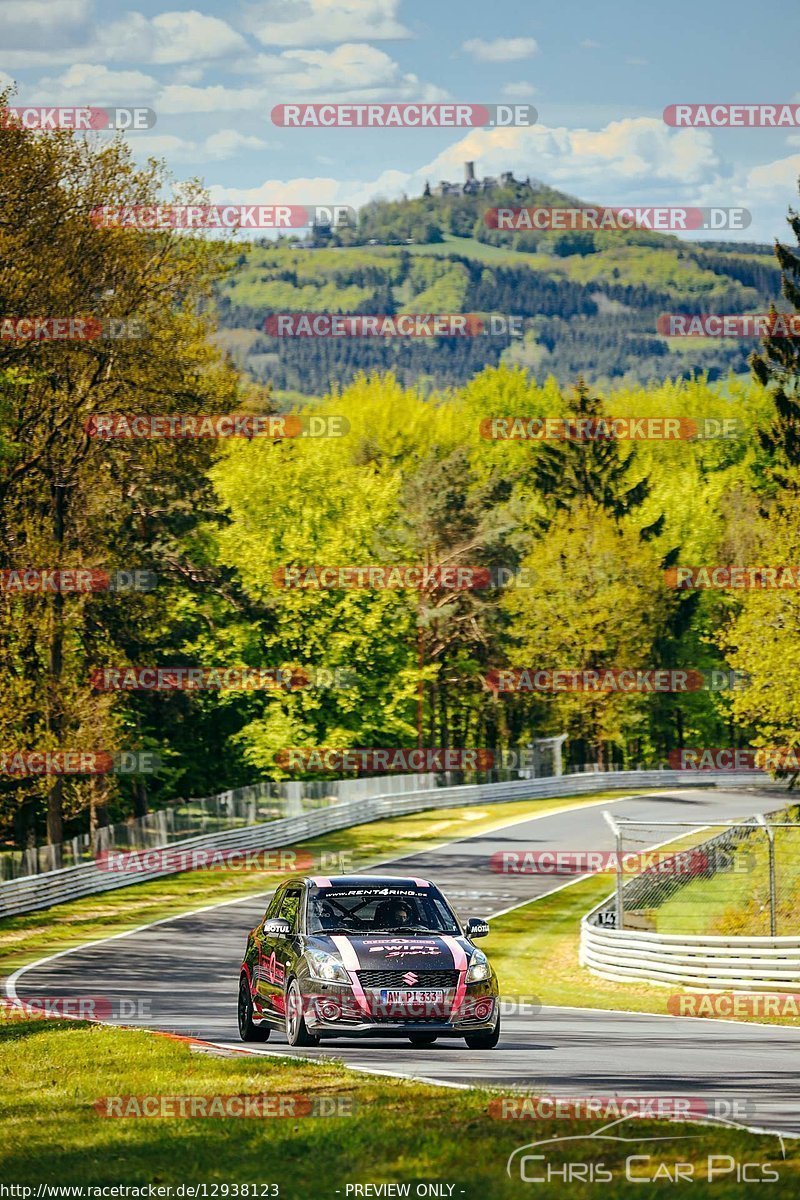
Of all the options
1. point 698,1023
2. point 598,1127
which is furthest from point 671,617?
point 598,1127

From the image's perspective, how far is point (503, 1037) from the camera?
57.1ft

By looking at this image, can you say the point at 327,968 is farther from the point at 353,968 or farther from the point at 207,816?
the point at 207,816

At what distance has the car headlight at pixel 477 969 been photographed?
581 inches

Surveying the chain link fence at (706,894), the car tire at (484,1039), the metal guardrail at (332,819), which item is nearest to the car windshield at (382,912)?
the car tire at (484,1039)

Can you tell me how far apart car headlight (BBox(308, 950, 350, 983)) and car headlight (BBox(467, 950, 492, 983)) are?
1064 millimetres

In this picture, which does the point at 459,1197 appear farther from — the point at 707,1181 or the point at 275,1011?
the point at 275,1011

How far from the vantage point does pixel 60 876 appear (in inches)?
1645

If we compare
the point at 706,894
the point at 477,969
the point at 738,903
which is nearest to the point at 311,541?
the point at 706,894

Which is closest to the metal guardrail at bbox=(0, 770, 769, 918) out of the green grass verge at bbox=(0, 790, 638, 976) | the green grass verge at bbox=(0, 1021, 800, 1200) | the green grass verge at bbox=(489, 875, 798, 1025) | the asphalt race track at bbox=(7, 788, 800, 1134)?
the green grass verge at bbox=(0, 790, 638, 976)

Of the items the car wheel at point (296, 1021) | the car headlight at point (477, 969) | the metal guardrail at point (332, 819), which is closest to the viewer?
the car headlight at point (477, 969)

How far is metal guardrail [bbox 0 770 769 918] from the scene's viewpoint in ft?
134

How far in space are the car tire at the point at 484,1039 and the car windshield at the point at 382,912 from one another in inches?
36.2

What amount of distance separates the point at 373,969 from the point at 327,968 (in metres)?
0.40

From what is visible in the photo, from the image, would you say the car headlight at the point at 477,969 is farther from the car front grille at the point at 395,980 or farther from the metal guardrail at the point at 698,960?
the metal guardrail at the point at 698,960
